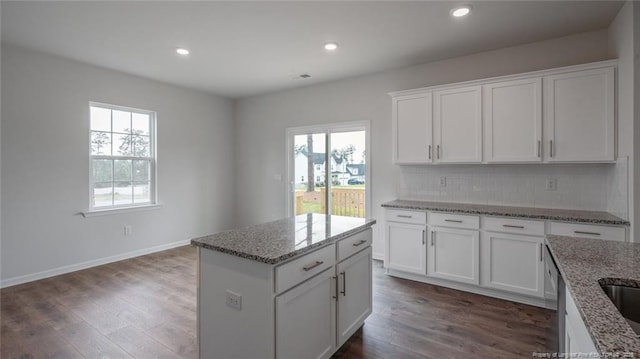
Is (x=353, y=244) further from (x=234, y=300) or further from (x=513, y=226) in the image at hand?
(x=513, y=226)

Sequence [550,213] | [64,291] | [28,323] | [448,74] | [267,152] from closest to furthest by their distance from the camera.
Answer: [28,323]
[550,213]
[64,291]
[448,74]
[267,152]

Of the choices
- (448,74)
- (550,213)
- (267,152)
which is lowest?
(550,213)

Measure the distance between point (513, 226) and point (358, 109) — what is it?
8.46 ft

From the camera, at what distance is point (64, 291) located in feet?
10.8

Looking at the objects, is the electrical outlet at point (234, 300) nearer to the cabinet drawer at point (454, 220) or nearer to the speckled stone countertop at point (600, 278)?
the speckled stone countertop at point (600, 278)

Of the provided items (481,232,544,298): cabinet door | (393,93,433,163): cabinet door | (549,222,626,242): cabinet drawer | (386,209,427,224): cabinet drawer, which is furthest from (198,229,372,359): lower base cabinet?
(549,222,626,242): cabinet drawer

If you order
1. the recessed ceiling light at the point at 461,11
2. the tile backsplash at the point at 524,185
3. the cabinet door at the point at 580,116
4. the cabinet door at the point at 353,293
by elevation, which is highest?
the recessed ceiling light at the point at 461,11

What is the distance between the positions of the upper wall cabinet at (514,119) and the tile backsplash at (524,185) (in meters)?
0.32

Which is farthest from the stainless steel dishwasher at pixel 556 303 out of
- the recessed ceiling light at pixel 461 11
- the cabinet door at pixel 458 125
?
the recessed ceiling light at pixel 461 11

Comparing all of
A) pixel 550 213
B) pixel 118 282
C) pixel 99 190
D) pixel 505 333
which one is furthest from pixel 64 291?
pixel 550 213

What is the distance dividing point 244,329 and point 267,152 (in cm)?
426

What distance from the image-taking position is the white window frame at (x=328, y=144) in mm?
4516

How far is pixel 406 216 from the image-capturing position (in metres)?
3.58

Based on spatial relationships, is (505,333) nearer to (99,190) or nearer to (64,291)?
(64,291)
